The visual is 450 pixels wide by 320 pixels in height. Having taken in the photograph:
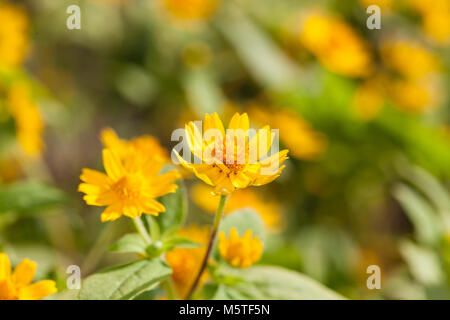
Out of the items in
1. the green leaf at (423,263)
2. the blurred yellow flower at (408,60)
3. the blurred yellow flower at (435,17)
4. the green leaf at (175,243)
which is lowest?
the green leaf at (423,263)

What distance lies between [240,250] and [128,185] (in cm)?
17

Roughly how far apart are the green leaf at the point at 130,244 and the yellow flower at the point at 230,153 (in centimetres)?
14

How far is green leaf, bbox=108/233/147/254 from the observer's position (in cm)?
67

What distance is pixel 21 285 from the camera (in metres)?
0.69

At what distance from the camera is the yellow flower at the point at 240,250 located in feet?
2.34

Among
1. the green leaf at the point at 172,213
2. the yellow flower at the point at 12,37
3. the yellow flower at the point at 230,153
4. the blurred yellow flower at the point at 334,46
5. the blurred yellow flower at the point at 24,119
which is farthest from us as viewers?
the blurred yellow flower at the point at 334,46

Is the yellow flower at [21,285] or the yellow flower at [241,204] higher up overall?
the yellow flower at [241,204]

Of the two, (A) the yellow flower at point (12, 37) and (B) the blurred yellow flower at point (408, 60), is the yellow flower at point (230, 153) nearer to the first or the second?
(A) the yellow flower at point (12, 37)

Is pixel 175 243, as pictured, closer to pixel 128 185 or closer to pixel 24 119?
pixel 128 185

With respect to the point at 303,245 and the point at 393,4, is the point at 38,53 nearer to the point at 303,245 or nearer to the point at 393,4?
the point at 303,245

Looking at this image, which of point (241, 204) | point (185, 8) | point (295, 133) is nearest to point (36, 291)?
point (241, 204)

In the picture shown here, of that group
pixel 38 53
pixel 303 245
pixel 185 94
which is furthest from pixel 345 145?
pixel 38 53

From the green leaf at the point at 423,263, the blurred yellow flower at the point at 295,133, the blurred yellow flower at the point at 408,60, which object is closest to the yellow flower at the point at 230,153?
the green leaf at the point at 423,263

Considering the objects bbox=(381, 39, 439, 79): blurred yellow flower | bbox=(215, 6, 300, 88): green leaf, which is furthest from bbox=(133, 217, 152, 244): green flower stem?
bbox=(381, 39, 439, 79): blurred yellow flower
